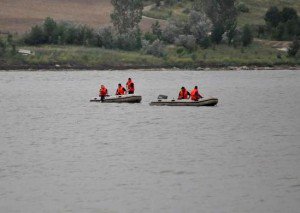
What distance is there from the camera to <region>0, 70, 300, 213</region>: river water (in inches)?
1407

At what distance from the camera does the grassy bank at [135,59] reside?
122m

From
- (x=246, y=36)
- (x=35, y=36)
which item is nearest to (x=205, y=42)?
(x=246, y=36)

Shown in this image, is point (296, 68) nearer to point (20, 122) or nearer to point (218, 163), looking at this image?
point (20, 122)

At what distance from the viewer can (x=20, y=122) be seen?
209 feet

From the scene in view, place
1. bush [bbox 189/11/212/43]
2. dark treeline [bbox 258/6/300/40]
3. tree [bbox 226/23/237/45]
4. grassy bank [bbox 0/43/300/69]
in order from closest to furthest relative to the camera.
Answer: grassy bank [bbox 0/43/300/69], bush [bbox 189/11/212/43], tree [bbox 226/23/237/45], dark treeline [bbox 258/6/300/40]

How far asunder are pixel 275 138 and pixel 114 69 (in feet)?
242

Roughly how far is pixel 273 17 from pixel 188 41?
25.8 meters

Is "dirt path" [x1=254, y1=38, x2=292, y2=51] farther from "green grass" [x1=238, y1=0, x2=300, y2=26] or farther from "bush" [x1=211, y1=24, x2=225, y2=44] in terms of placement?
"green grass" [x1=238, y1=0, x2=300, y2=26]

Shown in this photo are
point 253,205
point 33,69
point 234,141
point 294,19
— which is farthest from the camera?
point 294,19

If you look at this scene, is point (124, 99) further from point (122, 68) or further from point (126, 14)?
point (126, 14)

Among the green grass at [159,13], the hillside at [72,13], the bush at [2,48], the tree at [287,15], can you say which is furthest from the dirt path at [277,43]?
the bush at [2,48]

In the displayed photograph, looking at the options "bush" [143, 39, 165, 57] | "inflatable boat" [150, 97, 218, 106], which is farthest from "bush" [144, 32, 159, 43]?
"inflatable boat" [150, 97, 218, 106]

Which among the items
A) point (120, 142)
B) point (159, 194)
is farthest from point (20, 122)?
point (159, 194)

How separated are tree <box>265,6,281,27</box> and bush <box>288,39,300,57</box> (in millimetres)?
20423
